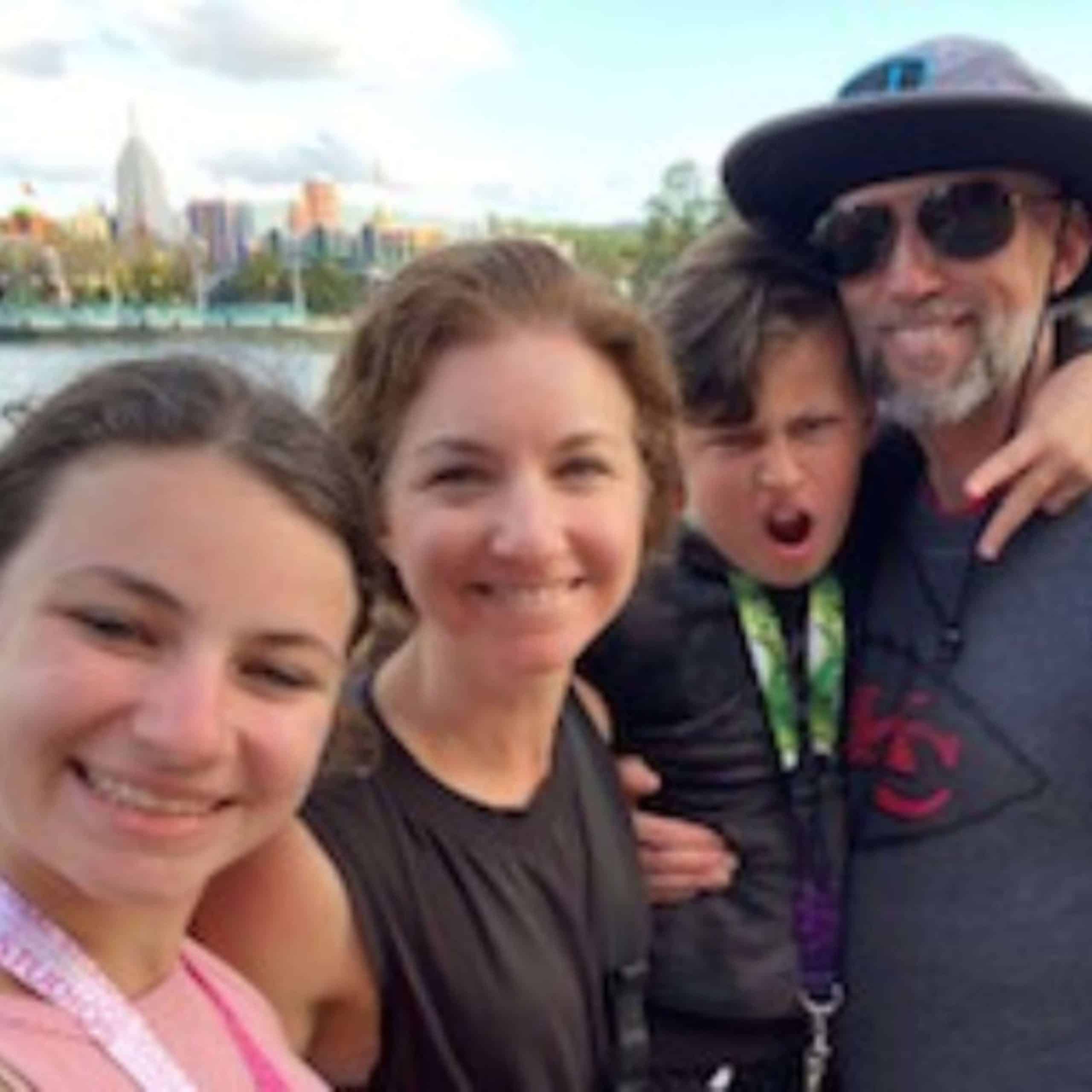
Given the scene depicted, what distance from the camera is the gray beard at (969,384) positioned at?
A: 90.4 inches

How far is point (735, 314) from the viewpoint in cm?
240

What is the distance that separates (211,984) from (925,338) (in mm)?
1485

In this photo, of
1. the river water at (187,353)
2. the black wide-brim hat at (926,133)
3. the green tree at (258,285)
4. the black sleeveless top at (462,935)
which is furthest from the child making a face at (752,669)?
the green tree at (258,285)

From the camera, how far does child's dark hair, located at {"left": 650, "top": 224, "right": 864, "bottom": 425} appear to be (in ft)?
7.72

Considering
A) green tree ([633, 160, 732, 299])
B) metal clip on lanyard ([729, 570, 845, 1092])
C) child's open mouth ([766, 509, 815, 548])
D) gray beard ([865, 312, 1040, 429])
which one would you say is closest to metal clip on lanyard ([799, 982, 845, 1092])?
metal clip on lanyard ([729, 570, 845, 1092])

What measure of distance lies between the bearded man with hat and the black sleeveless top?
564mm

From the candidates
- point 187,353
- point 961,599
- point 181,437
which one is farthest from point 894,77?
point 181,437

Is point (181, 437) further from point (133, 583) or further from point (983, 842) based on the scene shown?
point (983, 842)

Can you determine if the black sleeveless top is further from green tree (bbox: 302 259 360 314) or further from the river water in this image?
green tree (bbox: 302 259 360 314)

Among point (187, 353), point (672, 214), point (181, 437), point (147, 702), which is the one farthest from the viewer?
point (672, 214)

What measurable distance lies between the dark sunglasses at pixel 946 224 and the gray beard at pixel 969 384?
5.5 inches

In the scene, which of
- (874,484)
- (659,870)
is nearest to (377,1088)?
(659,870)

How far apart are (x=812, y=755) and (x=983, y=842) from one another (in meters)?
0.28

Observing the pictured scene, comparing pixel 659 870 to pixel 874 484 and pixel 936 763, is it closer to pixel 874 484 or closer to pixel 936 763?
pixel 936 763
